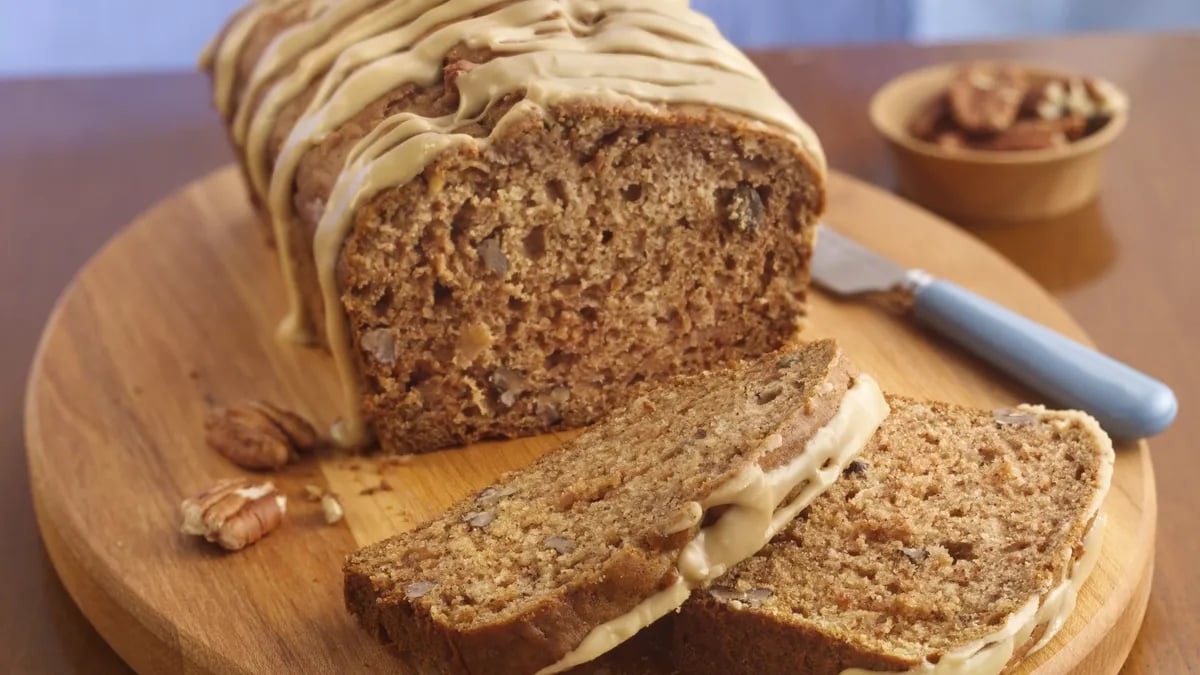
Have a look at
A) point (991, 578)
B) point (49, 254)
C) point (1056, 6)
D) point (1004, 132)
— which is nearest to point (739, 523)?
point (991, 578)

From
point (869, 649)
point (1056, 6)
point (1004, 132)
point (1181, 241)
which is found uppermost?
point (869, 649)

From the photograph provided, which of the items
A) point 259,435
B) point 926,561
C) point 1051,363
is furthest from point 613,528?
point 1051,363

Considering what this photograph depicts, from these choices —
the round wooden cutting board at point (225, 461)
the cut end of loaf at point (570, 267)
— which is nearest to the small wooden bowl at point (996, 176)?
the round wooden cutting board at point (225, 461)

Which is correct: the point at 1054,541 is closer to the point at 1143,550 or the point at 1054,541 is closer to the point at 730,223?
the point at 1143,550

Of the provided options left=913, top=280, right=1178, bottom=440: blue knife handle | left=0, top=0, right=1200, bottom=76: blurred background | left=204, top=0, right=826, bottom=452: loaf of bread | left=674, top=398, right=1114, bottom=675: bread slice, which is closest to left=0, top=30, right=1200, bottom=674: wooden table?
left=913, top=280, right=1178, bottom=440: blue knife handle

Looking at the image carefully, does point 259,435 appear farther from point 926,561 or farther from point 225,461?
point 926,561

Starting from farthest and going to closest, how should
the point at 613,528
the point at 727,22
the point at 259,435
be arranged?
the point at 727,22 → the point at 259,435 → the point at 613,528
